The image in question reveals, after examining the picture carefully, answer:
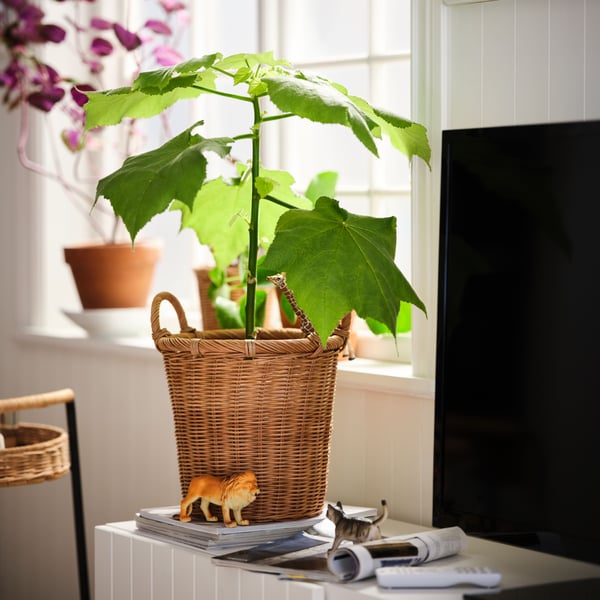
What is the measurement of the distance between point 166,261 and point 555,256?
5.22ft

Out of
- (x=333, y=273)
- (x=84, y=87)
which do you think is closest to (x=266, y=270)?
(x=333, y=273)

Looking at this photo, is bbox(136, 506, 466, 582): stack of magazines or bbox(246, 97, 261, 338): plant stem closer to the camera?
bbox(136, 506, 466, 582): stack of magazines

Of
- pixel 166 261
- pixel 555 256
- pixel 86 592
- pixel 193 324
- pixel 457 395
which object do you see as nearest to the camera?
pixel 555 256

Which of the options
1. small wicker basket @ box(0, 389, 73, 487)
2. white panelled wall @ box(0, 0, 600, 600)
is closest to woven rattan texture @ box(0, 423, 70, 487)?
small wicker basket @ box(0, 389, 73, 487)

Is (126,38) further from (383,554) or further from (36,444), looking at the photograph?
(383,554)

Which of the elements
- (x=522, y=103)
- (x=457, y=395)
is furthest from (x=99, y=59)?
(x=457, y=395)

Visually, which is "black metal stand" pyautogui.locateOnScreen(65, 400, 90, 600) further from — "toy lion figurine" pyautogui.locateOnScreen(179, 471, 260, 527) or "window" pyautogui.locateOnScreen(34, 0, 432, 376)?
"toy lion figurine" pyautogui.locateOnScreen(179, 471, 260, 527)

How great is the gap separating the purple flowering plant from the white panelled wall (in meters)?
0.15

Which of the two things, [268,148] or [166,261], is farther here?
[166,261]

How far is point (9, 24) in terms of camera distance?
273 cm

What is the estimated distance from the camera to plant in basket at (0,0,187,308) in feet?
8.42

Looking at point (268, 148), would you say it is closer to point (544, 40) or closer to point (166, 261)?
point (166, 261)

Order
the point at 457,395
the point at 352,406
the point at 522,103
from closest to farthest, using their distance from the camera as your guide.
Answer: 1. the point at 457,395
2. the point at 522,103
3. the point at 352,406

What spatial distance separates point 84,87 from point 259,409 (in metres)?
1.02
